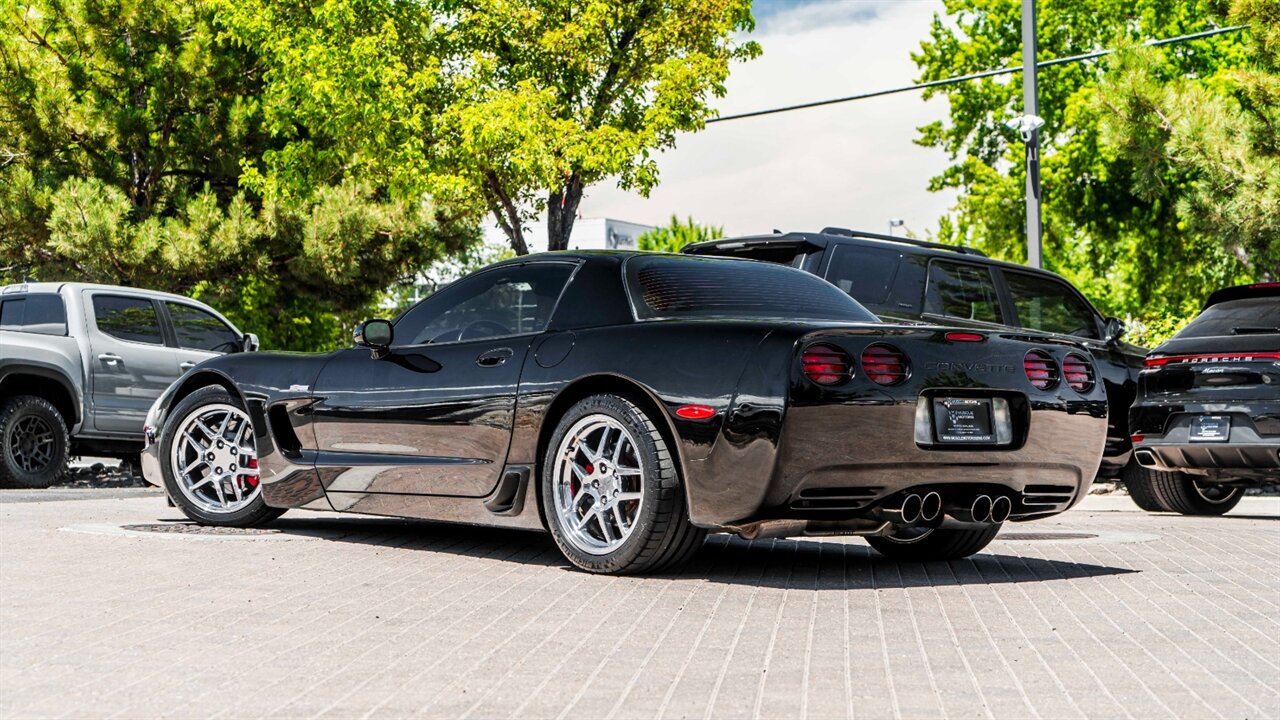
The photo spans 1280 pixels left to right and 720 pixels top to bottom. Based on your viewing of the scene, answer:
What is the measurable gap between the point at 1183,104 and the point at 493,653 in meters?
17.5

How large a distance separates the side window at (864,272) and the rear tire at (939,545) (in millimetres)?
2874

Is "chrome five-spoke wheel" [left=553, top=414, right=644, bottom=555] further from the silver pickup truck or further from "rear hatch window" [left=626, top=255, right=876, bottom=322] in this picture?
the silver pickup truck

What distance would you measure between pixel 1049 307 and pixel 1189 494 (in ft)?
5.60

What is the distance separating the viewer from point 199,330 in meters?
14.8

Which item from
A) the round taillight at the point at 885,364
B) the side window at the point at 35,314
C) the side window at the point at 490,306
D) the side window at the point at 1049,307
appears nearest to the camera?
the round taillight at the point at 885,364

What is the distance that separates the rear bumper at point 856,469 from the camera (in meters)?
5.95

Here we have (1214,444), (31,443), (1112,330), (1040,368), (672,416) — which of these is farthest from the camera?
(31,443)

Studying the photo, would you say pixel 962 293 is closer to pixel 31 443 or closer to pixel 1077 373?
pixel 1077 373

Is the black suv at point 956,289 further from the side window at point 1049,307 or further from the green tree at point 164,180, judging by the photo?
the green tree at point 164,180

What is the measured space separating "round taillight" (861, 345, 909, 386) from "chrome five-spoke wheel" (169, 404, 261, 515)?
375 centimetres

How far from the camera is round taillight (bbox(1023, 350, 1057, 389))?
6.74m

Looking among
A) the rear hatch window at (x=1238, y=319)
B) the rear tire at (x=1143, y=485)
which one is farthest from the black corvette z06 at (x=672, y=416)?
the rear tire at (x=1143, y=485)

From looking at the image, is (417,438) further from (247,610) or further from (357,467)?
(247,610)

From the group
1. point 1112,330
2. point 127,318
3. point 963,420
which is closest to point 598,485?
point 963,420
